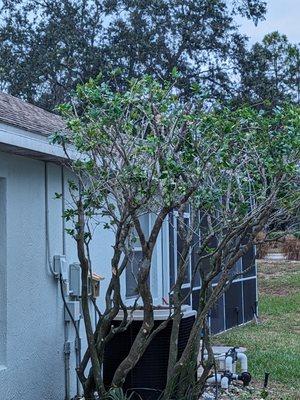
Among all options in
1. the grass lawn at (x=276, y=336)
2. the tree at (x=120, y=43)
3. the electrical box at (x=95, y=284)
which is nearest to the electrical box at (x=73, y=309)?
the electrical box at (x=95, y=284)

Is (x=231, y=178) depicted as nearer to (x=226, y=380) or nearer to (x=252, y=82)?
(x=226, y=380)

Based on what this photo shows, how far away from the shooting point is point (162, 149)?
5496 mm

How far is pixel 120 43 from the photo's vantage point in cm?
2486

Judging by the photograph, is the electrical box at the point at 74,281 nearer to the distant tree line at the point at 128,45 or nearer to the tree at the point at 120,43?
Answer: the distant tree line at the point at 128,45

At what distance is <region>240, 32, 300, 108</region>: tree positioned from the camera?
25359mm

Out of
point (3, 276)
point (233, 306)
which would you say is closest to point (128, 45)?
point (233, 306)

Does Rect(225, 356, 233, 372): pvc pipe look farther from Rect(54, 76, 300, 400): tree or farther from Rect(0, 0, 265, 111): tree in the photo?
Rect(0, 0, 265, 111): tree

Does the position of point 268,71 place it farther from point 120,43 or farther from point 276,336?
point 276,336

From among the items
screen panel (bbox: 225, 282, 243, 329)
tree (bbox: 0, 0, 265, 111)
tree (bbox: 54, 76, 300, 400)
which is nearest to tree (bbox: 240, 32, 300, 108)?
tree (bbox: 0, 0, 265, 111)

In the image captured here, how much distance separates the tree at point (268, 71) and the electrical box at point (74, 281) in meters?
18.3

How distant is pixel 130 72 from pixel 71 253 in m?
18.2

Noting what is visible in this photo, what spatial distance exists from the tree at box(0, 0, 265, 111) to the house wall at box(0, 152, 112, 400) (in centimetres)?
1818

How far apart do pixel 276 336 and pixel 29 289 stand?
294 inches

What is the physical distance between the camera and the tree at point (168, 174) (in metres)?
5.50
